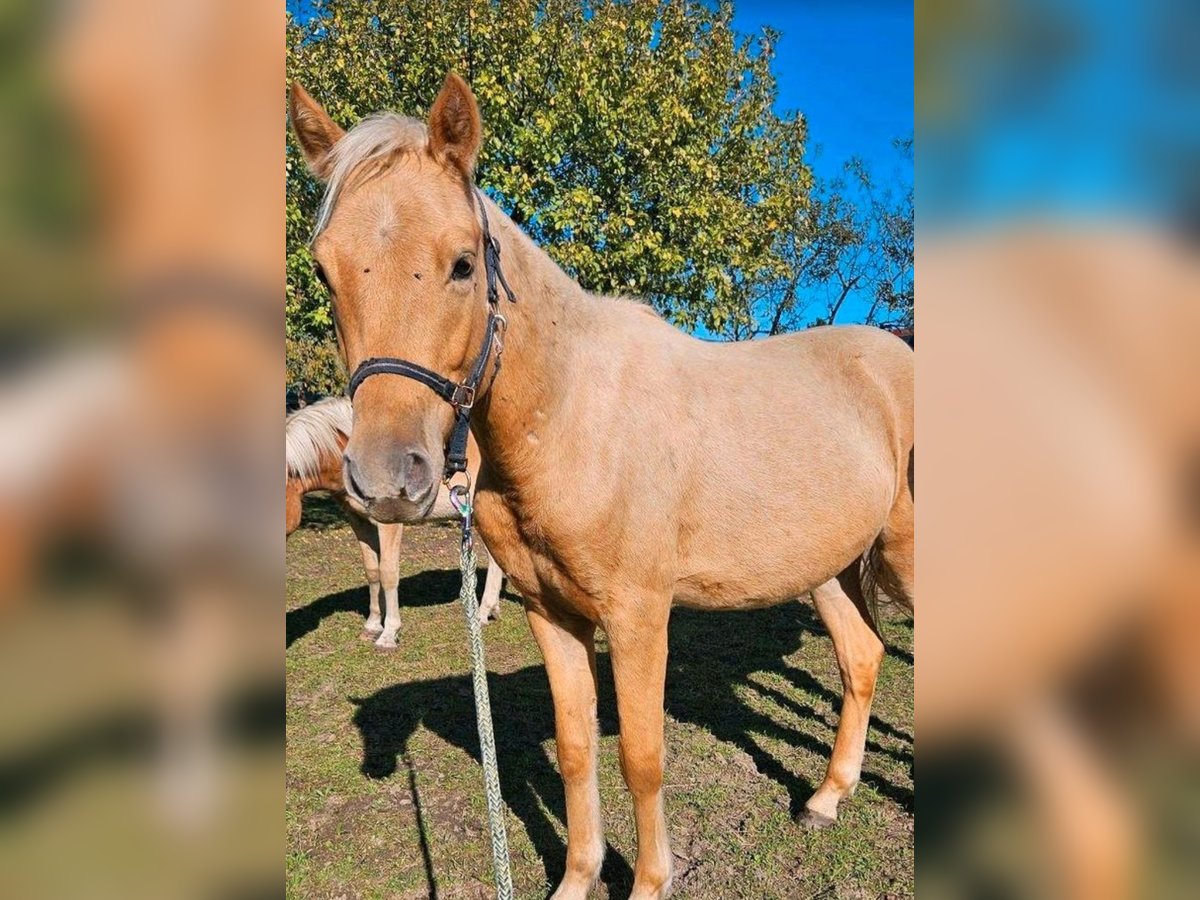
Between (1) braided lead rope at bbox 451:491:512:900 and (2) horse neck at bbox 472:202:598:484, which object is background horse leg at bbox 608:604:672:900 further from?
(2) horse neck at bbox 472:202:598:484

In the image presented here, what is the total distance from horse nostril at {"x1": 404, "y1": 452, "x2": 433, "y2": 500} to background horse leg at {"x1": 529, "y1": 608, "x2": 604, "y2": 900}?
1138 mm

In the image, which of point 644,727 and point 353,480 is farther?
point 644,727

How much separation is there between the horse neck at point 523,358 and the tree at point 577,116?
5.82 metres

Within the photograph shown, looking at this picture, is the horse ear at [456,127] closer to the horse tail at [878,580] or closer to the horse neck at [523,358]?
the horse neck at [523,358]

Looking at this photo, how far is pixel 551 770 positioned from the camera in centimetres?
394

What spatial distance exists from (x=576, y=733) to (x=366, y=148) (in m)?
2.10

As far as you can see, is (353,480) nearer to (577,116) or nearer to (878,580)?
(878,580)

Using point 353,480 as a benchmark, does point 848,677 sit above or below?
below

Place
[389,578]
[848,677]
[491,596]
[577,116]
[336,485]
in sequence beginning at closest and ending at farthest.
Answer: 1. [848,677]
2. [389,578]
3. [336,485]
4. [491,596]
5. [577,116]

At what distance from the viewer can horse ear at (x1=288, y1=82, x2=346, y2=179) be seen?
6.63 ft

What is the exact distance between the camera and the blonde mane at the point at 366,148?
183cm

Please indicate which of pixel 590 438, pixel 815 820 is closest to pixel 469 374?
pixel 590 438

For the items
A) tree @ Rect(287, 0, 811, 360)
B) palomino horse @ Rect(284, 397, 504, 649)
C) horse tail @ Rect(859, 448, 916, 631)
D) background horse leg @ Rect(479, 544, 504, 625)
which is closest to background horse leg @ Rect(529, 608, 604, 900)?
horse tail @ Rect(859, 448, 916, 631)
